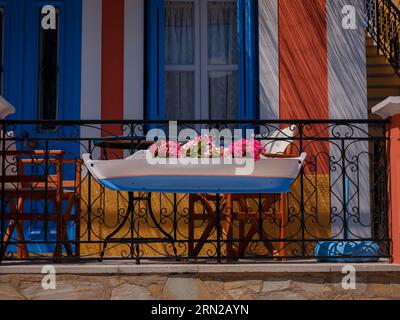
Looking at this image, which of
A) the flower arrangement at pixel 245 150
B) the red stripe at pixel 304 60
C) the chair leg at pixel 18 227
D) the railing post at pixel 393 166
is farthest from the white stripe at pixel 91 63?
the railing post at pixel 393 166

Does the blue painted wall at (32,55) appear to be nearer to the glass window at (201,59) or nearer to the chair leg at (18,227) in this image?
the glass window at (201,59)

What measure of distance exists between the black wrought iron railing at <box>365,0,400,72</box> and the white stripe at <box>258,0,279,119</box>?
11.0 feet

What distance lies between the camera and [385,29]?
1148cm

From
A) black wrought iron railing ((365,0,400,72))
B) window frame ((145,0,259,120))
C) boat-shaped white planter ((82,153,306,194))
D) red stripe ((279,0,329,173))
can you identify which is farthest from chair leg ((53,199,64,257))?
black wrought iron railing ((365,0,400,72))

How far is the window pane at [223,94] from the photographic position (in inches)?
299

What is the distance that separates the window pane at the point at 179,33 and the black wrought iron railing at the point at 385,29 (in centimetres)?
366

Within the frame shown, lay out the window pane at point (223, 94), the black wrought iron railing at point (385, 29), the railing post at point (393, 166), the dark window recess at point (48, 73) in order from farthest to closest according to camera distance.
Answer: the black wrought iron railing at point (385, 29), the window pane at point (223, 94), the dark window recess at point (48, 73), the railing post at point (393, 166)

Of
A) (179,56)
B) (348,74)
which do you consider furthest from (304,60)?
(179,56)

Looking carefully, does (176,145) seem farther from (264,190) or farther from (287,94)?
(287,94)

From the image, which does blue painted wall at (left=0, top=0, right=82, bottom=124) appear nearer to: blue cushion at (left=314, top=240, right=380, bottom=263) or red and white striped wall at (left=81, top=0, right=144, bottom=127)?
red and white striped wall at (left=81, top=0, right=144, bottom=127)

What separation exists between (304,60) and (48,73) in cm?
279

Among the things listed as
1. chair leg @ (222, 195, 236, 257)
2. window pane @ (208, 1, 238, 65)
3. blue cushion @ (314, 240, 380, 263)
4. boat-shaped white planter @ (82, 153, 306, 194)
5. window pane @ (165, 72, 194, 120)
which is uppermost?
window pane @ (208, 1, 238, 65)

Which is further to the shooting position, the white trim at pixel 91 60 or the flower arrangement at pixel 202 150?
the white trim at pixel 91 60

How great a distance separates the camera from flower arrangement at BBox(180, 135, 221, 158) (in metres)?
5.29
